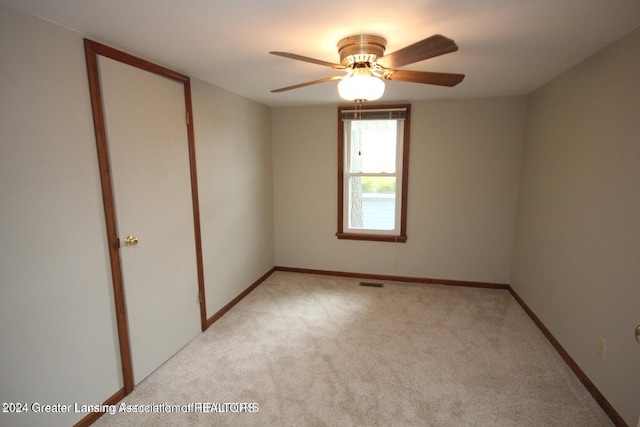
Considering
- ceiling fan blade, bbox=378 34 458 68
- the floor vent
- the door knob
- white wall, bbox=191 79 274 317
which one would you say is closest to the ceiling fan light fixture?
ceiling fan blade, bbox=378 34 458 68

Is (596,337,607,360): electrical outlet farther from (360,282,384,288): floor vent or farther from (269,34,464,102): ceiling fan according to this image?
(360,282,384,288): floor vent

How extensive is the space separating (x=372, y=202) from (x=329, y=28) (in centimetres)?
263

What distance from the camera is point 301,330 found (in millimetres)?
2891

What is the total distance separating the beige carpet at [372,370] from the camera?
1901mm

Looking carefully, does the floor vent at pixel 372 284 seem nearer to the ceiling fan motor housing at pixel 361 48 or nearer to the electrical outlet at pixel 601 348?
the electrical outlet at pixel 601 348

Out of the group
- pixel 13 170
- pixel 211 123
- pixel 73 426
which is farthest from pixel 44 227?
pixel 211 123

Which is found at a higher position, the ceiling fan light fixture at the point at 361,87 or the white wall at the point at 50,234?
the ceiling fan light fixture at the point at 361,87

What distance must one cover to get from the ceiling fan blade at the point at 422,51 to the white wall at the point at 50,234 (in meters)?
1.69

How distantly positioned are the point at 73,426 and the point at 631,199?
3.32 metres

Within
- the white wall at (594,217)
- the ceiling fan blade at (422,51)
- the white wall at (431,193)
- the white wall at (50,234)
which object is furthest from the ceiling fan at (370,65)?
the white wall at (431,193)

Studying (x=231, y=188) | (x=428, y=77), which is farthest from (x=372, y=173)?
(x=428, y=77)

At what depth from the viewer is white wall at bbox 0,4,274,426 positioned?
56.4 inches

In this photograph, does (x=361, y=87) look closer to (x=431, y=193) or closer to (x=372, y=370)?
(x=372, y=370)

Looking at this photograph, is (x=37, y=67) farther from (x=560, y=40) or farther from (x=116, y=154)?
(x=560, y=40)
